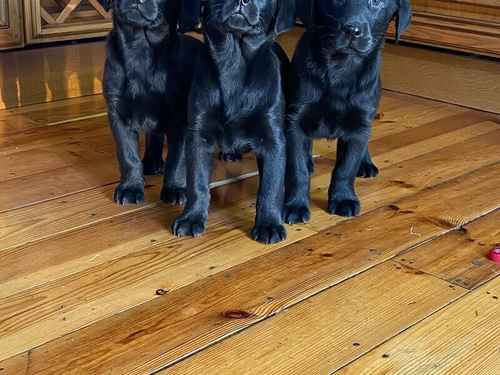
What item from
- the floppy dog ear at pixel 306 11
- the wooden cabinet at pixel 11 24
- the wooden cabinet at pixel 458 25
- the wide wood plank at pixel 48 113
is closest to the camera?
the floppy dog ear at pixel 306 11

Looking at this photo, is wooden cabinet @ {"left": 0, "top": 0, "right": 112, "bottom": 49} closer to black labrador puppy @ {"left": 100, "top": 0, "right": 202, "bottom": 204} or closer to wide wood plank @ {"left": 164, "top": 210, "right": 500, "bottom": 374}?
black labrador puppy @ {"left": 100, "top": 0, "right": 202, "bottom": 204}

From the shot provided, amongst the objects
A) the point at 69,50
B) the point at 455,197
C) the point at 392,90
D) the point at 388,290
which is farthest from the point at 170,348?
the point at 69,50

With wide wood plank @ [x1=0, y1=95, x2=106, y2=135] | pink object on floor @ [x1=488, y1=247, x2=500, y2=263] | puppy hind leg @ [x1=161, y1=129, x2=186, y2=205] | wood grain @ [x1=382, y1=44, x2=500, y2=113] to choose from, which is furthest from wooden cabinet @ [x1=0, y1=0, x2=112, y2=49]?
pink object on floor @ [x1=488, y1=247, x2=500, y2=263]

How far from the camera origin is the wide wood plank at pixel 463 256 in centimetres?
143

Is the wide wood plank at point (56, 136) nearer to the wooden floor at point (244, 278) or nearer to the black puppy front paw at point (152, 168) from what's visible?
the wooden floor at point (244, 278)

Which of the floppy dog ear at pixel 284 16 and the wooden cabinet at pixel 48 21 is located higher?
the floppy dog ear at pixel 284 16

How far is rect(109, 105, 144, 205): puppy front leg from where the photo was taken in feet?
5.53

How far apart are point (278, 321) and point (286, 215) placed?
45cm

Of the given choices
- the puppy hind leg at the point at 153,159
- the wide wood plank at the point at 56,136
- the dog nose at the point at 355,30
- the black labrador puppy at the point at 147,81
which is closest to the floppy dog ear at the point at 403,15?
the dog nose at the point at 355,30

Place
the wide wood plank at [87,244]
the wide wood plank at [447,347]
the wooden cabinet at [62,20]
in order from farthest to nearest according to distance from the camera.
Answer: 1. the wooden cabinet at [62,20]
2. the wide wood plank at [87,244]
3. the wide wood plank at [447,347]

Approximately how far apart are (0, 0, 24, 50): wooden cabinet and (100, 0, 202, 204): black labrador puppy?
60.0 inches

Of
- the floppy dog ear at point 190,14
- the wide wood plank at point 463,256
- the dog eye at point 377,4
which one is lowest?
the wide wood plank at point 463,256

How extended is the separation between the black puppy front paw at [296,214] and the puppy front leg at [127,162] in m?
0.35

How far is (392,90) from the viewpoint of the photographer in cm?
292
